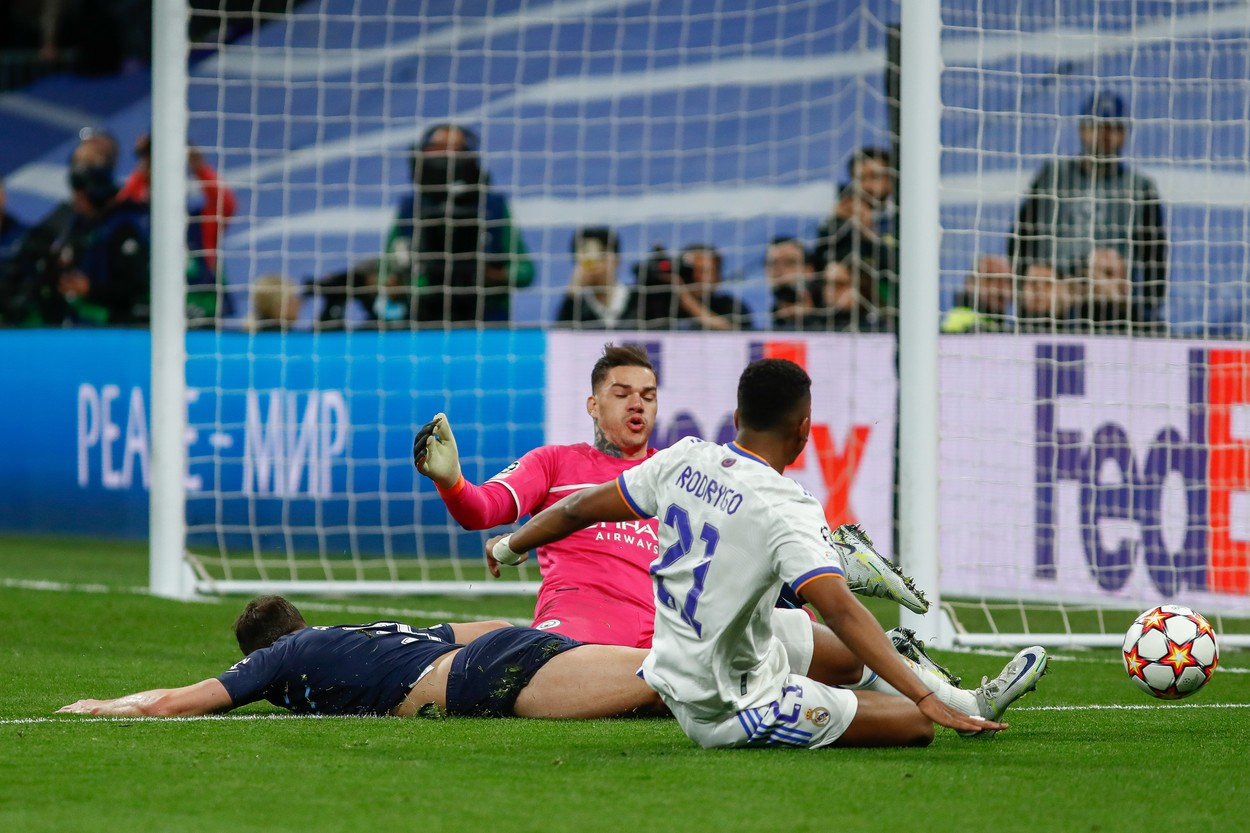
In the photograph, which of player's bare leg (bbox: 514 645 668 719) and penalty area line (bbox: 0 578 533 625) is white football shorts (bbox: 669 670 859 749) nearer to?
player's bare leg (bbox: 514 645 668 719)

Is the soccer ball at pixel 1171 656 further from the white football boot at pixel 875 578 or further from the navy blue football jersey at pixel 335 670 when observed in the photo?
the navy blue football jersey at pixel 335 670

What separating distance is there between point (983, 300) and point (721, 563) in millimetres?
5674

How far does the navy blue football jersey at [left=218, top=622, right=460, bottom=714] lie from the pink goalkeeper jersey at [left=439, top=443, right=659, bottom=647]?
0.56 metres

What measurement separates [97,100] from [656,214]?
5647mm

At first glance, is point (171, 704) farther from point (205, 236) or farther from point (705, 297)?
point (205, 236)

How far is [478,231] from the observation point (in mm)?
12297

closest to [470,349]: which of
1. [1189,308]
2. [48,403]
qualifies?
[48,403]

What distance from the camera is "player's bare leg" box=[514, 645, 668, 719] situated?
548cm

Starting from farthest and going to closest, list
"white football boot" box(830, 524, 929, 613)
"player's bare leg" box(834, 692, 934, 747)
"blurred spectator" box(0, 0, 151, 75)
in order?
1. "blurred spectator" box(0, 0, 151, 75)
2. "white football boot" box(830, 524, 929, 613)
3. "player's bare leg" box(834, 692, 934, 747)

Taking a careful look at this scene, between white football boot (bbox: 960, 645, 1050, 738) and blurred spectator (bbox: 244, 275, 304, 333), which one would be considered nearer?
white football boot (bbox: 960, 645, 1050, 738)

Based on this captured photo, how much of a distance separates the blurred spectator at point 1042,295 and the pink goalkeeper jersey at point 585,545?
12.5 feet

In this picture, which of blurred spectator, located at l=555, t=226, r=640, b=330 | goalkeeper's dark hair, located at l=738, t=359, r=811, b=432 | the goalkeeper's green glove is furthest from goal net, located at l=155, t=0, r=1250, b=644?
goalkeeper's dark hair, located at l=738, t=359, r=811, b=432

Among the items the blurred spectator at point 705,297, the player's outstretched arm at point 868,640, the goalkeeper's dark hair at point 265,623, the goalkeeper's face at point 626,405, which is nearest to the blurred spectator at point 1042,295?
the blurred spectator at point 705,297

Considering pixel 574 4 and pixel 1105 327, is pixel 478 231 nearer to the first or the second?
pixel 574 4
